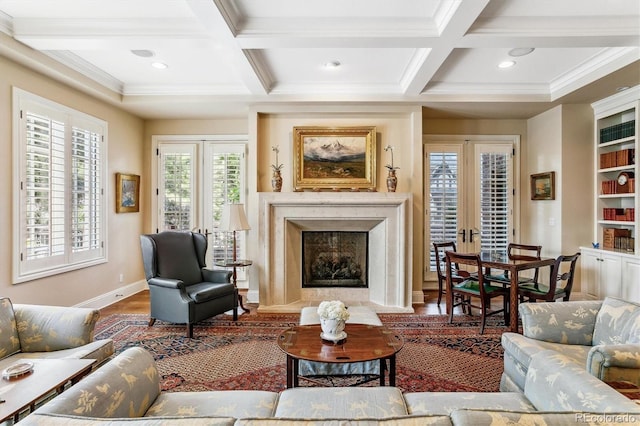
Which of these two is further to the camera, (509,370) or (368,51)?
(368,51)

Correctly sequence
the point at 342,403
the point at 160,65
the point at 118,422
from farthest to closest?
the point at 160,65, the point at 342,403, the point at 118,422

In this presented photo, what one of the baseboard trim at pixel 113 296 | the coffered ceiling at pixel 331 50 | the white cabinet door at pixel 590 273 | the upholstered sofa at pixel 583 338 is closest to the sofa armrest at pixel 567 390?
the upholstered sofa at pixel 583 338

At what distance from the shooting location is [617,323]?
87.6 inches

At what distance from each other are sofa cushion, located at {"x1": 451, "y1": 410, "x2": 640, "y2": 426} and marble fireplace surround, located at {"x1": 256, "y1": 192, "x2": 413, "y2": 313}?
3649 millimetres

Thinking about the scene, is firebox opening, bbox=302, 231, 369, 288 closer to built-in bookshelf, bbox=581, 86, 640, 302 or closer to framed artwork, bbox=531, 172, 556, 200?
framed artwork, bbox=531, 172, 556, 200

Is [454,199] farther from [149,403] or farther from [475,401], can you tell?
[149,403]

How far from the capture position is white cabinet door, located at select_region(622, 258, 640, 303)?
13.0ft

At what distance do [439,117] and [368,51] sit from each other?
235cm

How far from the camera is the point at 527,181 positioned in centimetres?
558

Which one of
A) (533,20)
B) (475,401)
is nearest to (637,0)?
(533,20)

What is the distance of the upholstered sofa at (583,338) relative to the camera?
1748mm

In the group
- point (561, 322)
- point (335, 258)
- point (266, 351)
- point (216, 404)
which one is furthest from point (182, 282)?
point (561, 322)

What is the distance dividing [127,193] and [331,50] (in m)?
3.74

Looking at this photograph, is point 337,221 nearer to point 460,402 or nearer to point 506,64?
point 506,64
